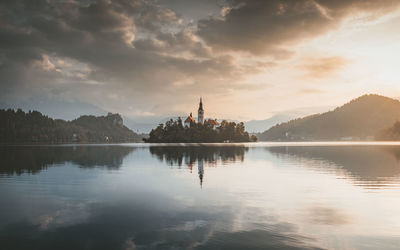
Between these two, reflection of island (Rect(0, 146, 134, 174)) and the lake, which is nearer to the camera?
the lake

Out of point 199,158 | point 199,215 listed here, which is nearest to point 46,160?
point 199,158

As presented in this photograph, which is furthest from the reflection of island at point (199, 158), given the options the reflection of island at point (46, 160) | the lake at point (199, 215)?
the reflection of island at point (46, 160)

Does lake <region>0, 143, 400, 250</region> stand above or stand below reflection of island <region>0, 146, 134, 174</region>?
below

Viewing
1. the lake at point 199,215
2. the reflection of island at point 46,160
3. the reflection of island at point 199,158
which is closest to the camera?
the lake at point 199,215

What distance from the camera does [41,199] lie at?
68.4 ft

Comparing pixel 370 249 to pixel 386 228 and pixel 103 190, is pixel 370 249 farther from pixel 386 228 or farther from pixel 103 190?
pixel 103 190

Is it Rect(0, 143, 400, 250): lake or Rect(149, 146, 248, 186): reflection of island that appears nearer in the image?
Rect(0, 143, 400, 250): lake

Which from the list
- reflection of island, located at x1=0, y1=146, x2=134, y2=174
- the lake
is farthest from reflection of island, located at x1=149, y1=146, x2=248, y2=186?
reflection of island, located at x1=0, y1=146, x2=134, y2=174

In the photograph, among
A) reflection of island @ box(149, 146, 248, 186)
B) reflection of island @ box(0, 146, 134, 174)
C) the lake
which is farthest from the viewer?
reflection of island @ box(149, 146, 248, 186)

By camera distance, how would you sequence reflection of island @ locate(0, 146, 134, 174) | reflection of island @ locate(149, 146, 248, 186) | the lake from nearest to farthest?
the lake → reflection of island @ locate(0, 146, 134, 174) → reflection of island @ locate(149, 146, 248, 186)

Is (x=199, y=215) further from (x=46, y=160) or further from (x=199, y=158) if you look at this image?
(x=46, y=160)

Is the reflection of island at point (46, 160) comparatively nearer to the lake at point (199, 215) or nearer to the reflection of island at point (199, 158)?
the reflection of island at point (199, 158)

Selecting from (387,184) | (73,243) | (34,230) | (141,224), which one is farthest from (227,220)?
(387,184)

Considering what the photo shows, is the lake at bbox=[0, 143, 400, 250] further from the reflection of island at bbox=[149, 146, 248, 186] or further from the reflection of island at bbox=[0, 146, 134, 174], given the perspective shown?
the reflection of island at bbox=[0, 146, 134, 174]
